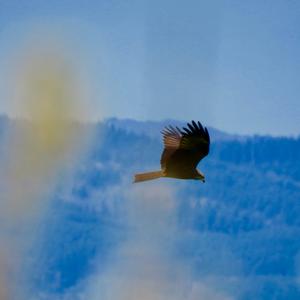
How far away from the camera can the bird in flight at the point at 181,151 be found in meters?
83.4

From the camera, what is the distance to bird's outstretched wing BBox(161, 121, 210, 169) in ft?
273

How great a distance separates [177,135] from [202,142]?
2.44 ft

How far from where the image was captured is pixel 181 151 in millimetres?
84125

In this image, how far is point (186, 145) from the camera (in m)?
83.9

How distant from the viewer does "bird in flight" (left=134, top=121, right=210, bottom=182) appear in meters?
83.4

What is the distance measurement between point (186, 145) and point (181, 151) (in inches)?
12.2

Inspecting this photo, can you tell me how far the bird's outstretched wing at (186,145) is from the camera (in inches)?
3280

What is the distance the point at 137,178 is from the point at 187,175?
1911 mm

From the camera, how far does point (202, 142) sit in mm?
83562

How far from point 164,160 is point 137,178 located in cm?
98

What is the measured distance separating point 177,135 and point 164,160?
0.73 metres

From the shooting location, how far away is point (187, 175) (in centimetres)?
8519

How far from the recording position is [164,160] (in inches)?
Result: 3319
